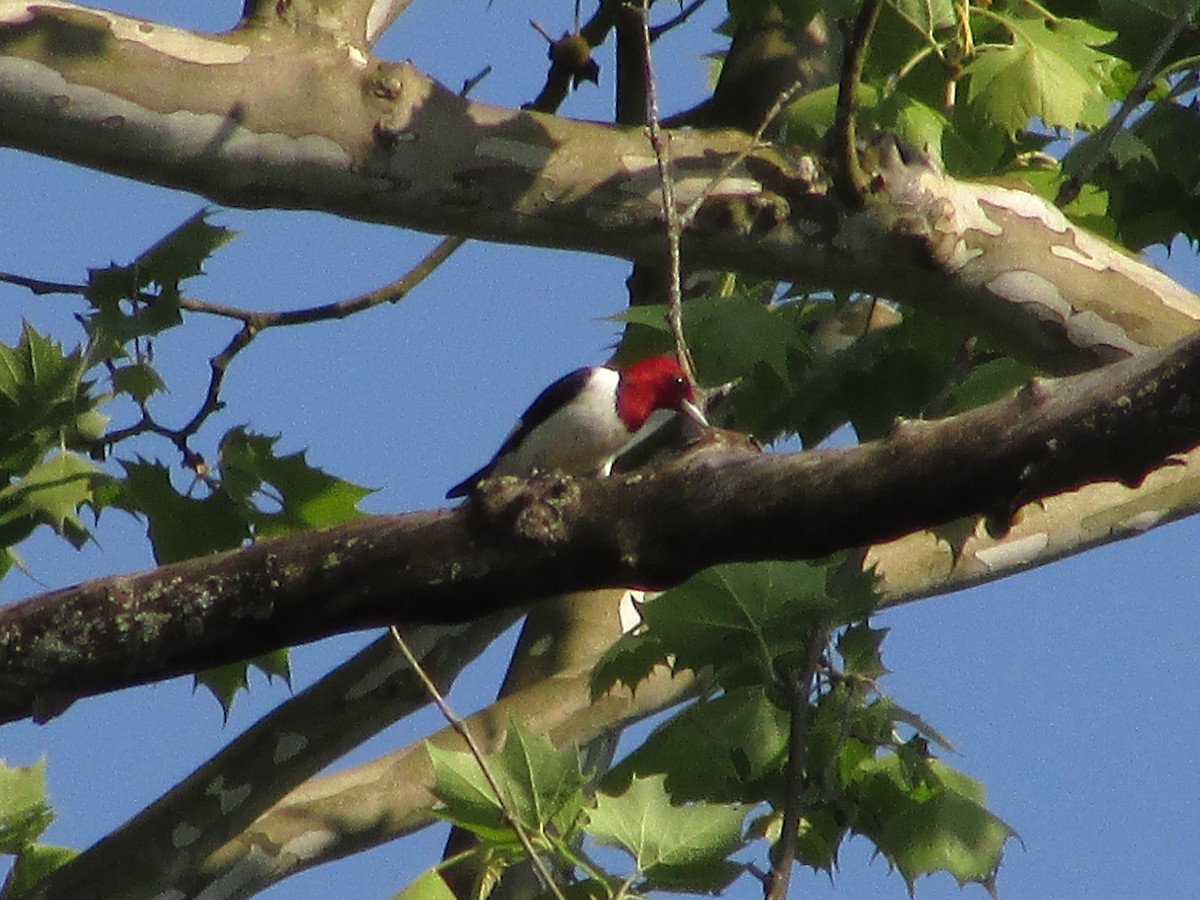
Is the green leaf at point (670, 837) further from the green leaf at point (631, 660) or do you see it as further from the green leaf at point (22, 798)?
the green leaf at point (22, 798)

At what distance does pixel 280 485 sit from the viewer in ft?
15.9

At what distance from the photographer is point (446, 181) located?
3.90 metres

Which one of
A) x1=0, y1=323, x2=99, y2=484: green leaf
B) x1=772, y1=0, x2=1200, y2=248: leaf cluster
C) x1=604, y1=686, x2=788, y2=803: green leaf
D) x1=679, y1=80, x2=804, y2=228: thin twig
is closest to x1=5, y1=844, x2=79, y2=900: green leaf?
x1=0, y1=323, x2=99, y2=484: green leaf

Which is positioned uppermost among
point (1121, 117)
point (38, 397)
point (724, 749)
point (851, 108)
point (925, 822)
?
point (38, 397)

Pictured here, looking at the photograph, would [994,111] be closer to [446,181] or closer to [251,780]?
[446,181]

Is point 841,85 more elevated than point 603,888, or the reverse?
point 841,85

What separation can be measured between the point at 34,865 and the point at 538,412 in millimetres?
1952

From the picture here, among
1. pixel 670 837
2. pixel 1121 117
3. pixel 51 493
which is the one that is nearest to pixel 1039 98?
pixel 1121 117

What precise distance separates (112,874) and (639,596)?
1722 mm

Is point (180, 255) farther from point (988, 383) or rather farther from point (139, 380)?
point (988, 383)

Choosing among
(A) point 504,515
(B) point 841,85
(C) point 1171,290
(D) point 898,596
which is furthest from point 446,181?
(D) point 898,596

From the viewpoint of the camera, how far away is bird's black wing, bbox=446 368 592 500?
5297mm

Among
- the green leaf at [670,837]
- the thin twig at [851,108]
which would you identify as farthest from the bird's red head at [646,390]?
the green leaf at [670,837]

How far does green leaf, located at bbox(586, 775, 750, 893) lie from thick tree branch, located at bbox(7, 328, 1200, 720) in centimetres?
77
